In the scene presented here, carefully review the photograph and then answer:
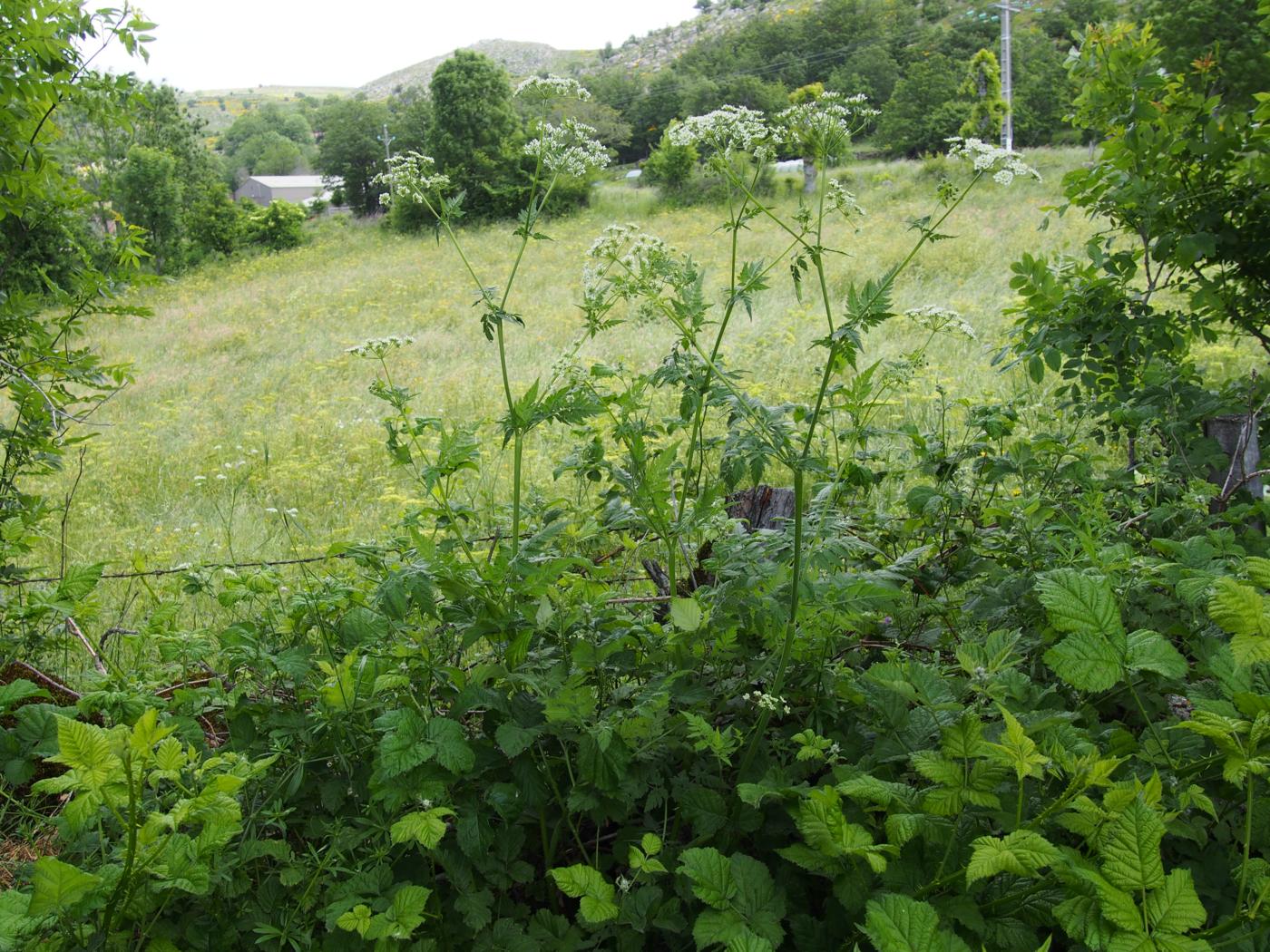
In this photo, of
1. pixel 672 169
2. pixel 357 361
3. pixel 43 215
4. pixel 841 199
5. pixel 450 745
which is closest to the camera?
pixel 450 745

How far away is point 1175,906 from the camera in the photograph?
1076 millimetres

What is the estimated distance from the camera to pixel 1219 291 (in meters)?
3.21

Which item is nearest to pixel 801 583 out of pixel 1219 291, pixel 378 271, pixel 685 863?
pixel 685 863

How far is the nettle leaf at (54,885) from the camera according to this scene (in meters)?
1.25

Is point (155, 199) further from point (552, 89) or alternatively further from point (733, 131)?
point (733, 131)

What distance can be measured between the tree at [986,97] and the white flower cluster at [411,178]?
26.9 m

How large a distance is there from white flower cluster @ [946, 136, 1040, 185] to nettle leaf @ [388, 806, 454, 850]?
1.77 m

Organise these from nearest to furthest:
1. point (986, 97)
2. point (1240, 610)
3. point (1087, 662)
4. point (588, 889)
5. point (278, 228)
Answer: point (1240, 610), point (1087, 662), point (588, 889), point (986, 97), point (278, 228)

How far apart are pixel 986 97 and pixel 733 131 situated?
30.8 meters

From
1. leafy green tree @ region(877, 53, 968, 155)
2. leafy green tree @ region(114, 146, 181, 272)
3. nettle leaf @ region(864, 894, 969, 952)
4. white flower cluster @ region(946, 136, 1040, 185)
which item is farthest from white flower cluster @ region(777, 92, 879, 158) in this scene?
leafy green tree @ region(877, 53, 968, 155)

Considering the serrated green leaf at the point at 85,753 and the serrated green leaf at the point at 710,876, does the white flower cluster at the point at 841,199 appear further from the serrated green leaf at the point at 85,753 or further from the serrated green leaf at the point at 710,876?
the serrated green leaf at the point at 85,753

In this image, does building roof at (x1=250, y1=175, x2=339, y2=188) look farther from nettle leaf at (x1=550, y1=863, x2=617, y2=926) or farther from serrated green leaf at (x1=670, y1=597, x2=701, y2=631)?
nettle leaf at (x1=550, y1=863, x2=617, y2=926)

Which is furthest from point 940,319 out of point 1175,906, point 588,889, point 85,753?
point 85,753

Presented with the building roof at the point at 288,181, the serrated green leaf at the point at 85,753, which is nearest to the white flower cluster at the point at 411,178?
the serrated green leaf at the point at 85,753
